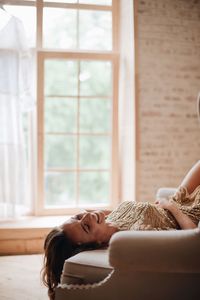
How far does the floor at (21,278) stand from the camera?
2678mm

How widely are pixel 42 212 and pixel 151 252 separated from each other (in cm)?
269

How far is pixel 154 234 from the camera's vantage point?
5.44ft

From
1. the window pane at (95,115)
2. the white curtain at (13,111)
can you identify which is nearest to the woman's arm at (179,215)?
the white curtain at (13,111)

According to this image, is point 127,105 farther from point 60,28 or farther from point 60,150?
point 60,28

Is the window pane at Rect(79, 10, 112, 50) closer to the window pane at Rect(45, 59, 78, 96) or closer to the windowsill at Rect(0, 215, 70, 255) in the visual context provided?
the window pane at Rect(45, 59, 78, 96)

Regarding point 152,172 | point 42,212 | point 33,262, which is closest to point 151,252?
point 33,262

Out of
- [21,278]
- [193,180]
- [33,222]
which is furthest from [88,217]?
[33,222]

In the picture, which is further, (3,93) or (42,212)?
(42,212)

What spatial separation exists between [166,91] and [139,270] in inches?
102

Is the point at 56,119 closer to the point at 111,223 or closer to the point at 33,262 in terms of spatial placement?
the point at 33,262

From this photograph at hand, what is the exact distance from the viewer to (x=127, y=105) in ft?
13.5

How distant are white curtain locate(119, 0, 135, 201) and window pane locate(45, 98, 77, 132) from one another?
1.72ft

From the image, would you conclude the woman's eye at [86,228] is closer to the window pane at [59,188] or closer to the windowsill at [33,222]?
the windowsill at [33,222]

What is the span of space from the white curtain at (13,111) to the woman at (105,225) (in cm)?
174
